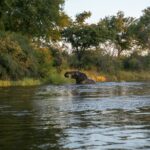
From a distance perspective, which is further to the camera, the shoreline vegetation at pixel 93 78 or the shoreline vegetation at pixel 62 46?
the shoreline vegetation at pixel 62 46

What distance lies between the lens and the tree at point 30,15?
7144cm

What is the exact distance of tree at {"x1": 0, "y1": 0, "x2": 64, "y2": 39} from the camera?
71438 mm

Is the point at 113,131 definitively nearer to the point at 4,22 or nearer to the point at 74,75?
the point at 74,75

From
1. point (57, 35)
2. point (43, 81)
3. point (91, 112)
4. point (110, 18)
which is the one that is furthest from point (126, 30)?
point (91, 112)

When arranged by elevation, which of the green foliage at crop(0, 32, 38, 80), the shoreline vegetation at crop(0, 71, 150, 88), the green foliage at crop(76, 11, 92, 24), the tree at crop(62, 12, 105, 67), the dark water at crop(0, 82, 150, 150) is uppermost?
the green foliage at crop(76, 11, 92, 24)

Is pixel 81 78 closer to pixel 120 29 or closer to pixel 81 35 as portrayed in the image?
pixel 81 35

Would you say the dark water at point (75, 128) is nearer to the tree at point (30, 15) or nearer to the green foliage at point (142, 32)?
the tree at point (30, 15)

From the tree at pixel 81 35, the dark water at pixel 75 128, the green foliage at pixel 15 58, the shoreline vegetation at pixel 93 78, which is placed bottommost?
the dark water at pixel 75 128

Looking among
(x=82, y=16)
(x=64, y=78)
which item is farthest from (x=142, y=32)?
(x=64, y=78)

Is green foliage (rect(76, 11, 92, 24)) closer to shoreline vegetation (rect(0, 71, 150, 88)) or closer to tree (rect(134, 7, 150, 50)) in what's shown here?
shoreline vegetation (rect(0, 71, 150, 88))

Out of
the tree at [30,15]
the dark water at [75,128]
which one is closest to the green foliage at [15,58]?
the tree at [30,15]

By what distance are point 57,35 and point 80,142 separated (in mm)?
67975

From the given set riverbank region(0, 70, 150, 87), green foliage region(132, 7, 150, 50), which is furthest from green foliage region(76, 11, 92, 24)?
green foliage region(132, 7, 150, 50)

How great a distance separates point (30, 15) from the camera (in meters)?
72.3
